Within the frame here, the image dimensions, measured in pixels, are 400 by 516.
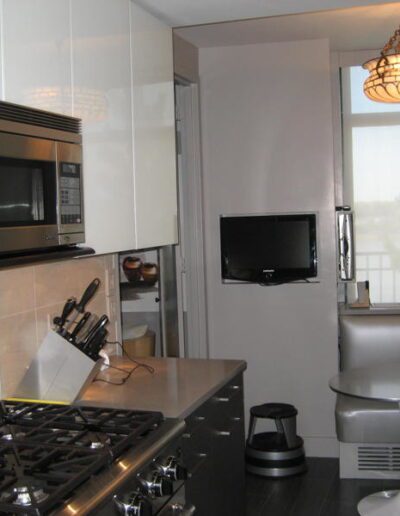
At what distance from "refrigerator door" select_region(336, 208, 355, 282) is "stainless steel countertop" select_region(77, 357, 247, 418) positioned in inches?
72.8

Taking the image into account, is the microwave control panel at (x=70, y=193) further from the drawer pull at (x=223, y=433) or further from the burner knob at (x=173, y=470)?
the drawer pull at (x=223, y=433)

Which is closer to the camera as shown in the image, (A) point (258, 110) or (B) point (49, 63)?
(B) point (49, 63)

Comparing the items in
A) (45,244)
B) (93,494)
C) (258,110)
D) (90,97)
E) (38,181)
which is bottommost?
(93,494)

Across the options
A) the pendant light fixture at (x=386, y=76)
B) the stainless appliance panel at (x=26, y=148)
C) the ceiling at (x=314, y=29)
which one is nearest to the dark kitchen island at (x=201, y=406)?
the stainless appliance panel at (x=26, y=148)

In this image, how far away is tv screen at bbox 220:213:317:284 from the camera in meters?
4.53

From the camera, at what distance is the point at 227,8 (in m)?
2.84

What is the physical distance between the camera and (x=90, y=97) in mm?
2371

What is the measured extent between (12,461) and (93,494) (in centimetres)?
30

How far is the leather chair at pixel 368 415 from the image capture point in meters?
4.09

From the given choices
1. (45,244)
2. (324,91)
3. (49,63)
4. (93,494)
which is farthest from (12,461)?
Result: (324,91)

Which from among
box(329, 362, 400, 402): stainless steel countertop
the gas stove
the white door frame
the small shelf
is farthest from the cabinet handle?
the white door frame

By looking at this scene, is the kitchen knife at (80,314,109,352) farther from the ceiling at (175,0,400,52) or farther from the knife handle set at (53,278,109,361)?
the ceiling at (175,0,400,52)

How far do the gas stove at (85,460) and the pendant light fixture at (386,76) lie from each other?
2284 millimetres

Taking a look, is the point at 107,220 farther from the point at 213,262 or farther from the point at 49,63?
the point at 213,262
